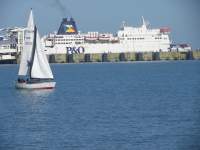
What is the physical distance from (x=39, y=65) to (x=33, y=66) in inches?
11.4

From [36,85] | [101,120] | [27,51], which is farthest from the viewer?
[27,51]

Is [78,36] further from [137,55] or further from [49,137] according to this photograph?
[49,137]

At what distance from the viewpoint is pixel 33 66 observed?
3816 cm

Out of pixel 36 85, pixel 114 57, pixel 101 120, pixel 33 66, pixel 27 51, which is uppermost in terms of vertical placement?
pixel 27 51

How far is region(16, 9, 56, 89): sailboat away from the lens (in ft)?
123

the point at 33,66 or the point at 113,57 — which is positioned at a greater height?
the point at 33,66

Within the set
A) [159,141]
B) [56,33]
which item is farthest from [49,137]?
[56,33]

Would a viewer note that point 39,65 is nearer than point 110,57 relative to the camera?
Yes

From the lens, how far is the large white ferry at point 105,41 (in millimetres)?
92938

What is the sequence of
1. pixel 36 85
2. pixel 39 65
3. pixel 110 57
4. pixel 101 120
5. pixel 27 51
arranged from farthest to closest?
pixel 110 57 → pixel 27 51 → pixel 39 65 → pixel 36 85 → pixel 101 120

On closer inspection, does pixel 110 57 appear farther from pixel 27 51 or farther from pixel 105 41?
pixel 27 51

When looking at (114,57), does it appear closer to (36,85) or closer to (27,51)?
(27,51)

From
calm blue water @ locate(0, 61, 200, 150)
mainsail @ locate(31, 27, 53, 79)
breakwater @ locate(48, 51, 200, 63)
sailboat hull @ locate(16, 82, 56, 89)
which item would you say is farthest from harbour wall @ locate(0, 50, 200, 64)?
calm blue water @ locate(0, 61, 200, 150)

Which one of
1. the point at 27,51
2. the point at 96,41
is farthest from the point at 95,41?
the point at 27,51
